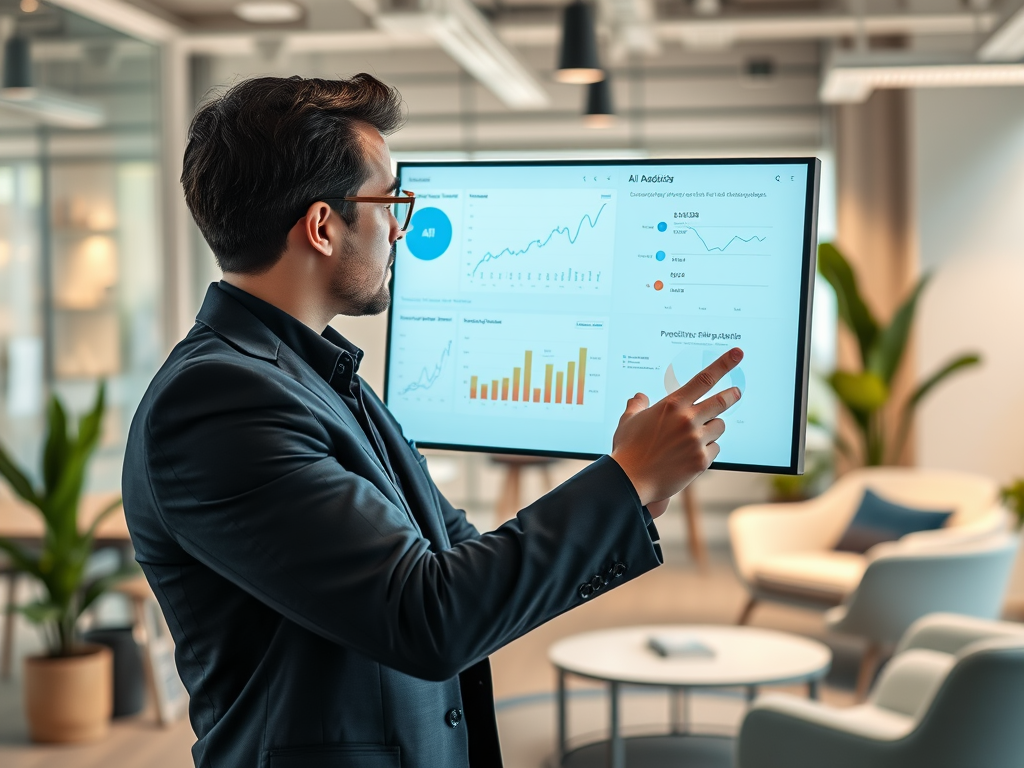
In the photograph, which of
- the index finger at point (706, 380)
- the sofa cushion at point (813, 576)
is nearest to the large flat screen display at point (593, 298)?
the index finger at point (706, 380)

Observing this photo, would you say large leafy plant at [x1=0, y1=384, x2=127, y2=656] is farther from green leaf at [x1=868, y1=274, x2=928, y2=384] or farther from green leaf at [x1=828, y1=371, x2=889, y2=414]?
green leaf at [x1=868, y1=274, x2=928, y2=384]

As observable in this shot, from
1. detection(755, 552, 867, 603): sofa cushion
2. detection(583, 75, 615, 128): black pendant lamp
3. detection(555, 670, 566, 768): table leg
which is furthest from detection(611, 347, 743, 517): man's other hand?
detection(583, 75, 615, 128): black pendant lamp

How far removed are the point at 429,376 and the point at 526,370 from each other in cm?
15

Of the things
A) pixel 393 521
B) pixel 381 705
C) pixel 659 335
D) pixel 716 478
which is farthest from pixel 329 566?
pixel 716 478

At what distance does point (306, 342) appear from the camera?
1.32 m

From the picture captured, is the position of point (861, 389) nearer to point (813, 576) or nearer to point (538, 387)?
point (813, 576)

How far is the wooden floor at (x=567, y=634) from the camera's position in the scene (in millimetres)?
4031

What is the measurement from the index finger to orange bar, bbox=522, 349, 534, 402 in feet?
1.06

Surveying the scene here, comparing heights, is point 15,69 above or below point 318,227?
above

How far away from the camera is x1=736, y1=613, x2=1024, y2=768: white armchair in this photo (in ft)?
8.55

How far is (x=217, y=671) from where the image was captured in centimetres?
124

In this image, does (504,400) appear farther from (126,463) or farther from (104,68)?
(104,68)

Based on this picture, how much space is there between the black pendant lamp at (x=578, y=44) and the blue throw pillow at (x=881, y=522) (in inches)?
96.3

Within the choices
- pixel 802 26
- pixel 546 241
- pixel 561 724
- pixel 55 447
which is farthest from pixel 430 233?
pixel 802 26
